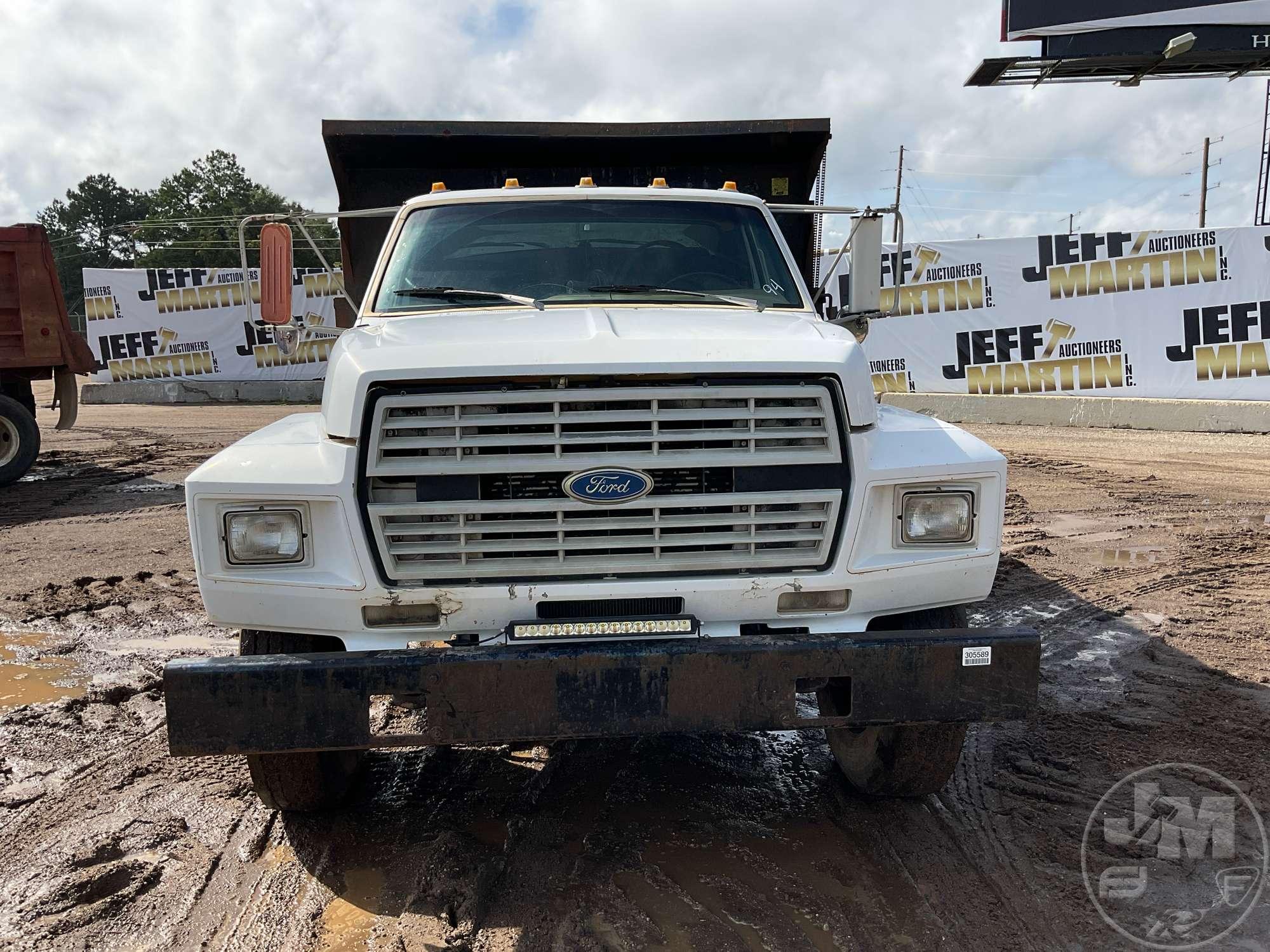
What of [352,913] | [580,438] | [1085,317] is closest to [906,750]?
[580,438]

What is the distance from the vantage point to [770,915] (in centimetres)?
291

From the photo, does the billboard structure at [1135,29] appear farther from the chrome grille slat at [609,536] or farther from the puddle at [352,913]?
the puddle at [352,913]

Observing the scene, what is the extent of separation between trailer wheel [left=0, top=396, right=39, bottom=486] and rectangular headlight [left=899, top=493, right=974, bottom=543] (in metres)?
11.3

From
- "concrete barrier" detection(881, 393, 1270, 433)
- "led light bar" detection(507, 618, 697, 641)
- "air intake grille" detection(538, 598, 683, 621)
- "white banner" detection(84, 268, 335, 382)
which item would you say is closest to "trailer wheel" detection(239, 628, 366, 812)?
"led light bar" detection(507, 618, 697, 641)

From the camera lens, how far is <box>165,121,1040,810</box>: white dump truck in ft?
9.08

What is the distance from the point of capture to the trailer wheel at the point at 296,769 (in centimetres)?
316

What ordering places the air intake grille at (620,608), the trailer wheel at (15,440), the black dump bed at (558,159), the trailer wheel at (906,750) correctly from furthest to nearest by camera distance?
1. the trailer wheel at (15,440)
2. the black dump bed at (558,159)
3. the trailer wheel at (906,750)
4. the air intake grille at (620,608)

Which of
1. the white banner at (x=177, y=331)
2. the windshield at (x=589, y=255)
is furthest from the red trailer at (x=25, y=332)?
the white banner at (x=177, y=331)

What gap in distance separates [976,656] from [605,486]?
122cm

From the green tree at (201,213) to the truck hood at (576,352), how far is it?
57.2 meters

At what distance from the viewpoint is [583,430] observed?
3.00 metres

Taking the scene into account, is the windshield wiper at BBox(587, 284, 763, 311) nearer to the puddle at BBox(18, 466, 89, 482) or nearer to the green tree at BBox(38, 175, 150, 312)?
the puddle at BBox(18, 466, 89, 482)

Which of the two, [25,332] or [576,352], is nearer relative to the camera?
[576,352]
